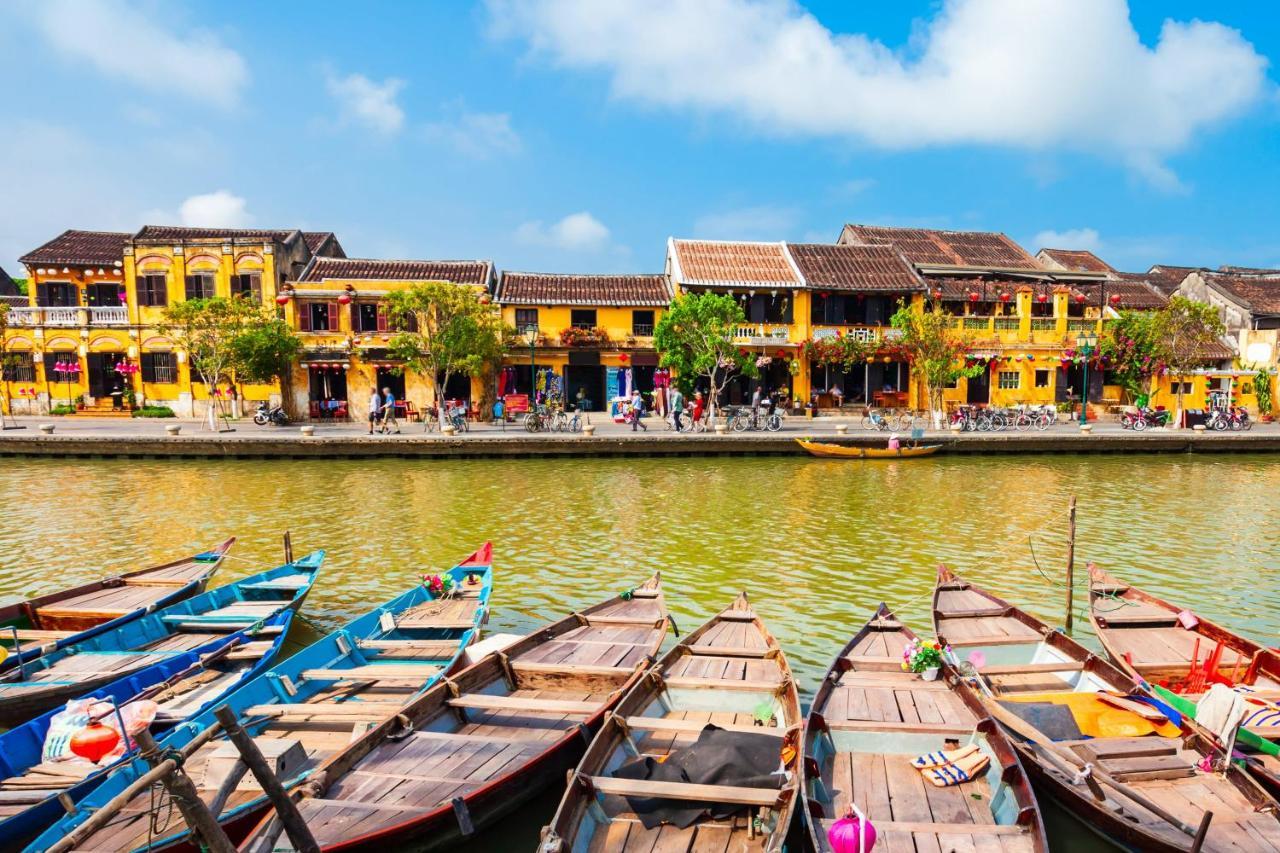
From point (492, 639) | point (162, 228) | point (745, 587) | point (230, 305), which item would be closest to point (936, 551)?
point (745, 587)

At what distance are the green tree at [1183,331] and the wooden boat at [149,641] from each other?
109 ft

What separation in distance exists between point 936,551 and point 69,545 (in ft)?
53.9

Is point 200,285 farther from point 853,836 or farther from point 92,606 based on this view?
point 853,836

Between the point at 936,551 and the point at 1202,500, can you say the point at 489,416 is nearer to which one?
the point at 936,551

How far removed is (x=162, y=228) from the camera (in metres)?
35.9

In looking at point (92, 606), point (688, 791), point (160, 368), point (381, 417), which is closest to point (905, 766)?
point (688, 791)

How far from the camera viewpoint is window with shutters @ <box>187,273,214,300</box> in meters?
33.9

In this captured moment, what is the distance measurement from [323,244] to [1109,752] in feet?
130

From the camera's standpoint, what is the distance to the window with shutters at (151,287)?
111 feet

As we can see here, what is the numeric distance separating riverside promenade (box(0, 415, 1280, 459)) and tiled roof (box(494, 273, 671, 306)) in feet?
28.3

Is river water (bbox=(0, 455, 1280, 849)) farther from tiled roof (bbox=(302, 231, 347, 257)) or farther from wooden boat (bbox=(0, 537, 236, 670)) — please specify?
tiled roof (bbox=(302, 231, 347, 257))

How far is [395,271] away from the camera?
34.1 meters

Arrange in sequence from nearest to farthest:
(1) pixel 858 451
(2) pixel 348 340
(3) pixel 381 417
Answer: (1) pixel 858 451, (3) pixel 381 417, (2) pixel 348 340

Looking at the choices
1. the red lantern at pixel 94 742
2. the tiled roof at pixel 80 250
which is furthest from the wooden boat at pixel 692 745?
the tiled roof at pixel 80 250
